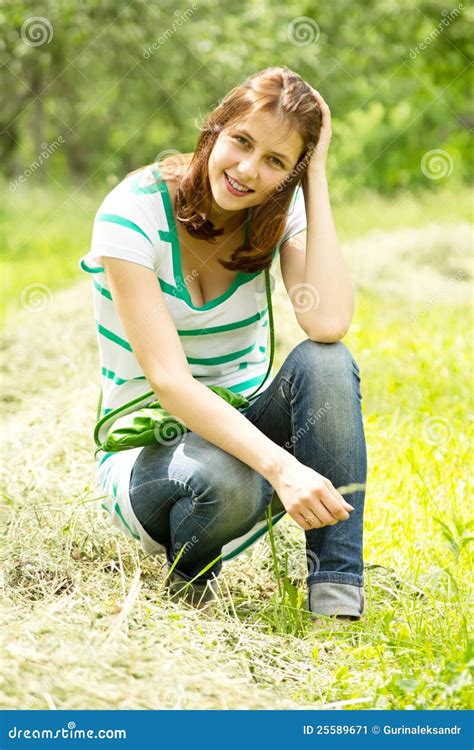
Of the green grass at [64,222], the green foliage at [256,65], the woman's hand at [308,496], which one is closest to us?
the woman's hand at [308,496]

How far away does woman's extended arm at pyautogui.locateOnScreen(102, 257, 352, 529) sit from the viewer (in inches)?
71.7

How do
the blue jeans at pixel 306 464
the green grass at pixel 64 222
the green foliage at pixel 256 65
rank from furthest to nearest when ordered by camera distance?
the green foliage at pixel 256 65 < the green grass at pixel 64 222 < the blue jeans at pixel 306 464

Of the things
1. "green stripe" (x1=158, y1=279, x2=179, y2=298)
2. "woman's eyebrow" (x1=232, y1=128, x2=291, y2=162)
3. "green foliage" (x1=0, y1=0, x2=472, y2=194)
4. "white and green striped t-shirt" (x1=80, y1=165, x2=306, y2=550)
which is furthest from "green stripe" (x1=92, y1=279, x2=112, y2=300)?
"green foliage" (x1=0, y1=0, x2=472, y2=194)

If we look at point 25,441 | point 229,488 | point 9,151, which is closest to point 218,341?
point 229,488

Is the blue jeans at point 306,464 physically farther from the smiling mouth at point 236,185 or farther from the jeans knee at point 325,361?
the smiling mouth at point 236,185

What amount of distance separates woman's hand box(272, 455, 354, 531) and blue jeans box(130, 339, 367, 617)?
11 cm

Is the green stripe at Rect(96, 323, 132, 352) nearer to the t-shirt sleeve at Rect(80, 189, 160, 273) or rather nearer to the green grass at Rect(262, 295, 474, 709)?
the t-shirt sleeve at Rect(80, 189, 160, 273)

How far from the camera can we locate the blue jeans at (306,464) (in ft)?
6.30

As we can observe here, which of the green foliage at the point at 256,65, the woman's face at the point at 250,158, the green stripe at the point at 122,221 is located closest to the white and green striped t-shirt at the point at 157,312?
the green stripe at the point at 122,221

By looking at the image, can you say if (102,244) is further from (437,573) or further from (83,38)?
(83,38)

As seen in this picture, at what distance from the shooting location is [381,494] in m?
2.67

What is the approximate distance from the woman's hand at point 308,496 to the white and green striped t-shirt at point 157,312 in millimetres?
360

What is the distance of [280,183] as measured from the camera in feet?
6.78
